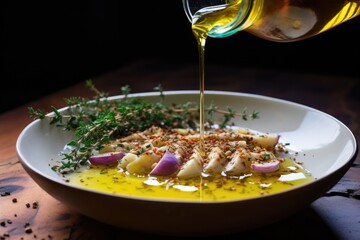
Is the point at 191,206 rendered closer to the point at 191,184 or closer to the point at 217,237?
the point at 217,237

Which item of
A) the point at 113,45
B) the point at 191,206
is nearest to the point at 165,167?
the point at 191,206

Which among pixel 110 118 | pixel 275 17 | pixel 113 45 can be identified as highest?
pixel 275 17

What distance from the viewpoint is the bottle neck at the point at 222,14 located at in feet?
4.42

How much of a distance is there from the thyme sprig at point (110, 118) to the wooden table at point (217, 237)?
0.15 metres

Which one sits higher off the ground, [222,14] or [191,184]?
[222,14]

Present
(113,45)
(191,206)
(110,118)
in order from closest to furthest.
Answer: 1. (191,206)
2. (110,118)
3. (113,45)

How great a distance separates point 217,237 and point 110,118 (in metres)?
0.63

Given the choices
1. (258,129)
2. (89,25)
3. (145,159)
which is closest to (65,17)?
(89,25)

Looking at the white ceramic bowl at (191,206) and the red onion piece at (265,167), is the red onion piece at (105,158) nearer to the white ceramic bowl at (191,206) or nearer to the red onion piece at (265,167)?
the white ceramic bowl at (191,206)

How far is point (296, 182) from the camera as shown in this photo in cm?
139

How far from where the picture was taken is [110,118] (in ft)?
5.38

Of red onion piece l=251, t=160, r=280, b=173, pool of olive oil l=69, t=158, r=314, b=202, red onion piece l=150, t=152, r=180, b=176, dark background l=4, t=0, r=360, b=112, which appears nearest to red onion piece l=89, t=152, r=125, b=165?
pool of olive oil l=69, t=158, r=314, b=202

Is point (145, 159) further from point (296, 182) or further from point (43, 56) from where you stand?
point (43, 56)

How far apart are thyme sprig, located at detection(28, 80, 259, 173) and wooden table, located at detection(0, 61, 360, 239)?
0.15 meters
